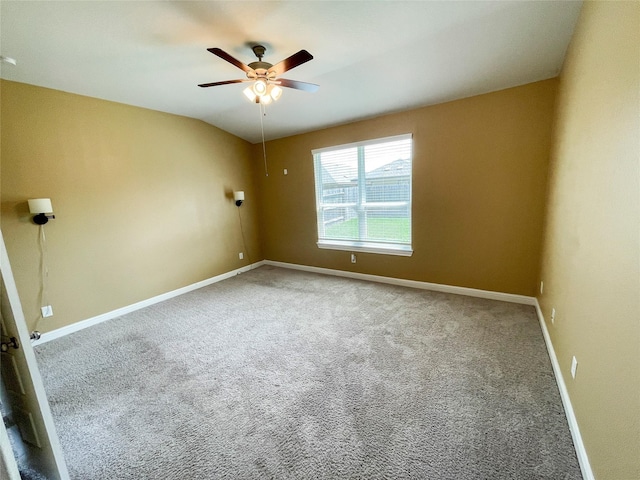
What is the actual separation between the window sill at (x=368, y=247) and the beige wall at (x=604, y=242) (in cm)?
193

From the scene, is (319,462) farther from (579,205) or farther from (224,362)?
(579,205)

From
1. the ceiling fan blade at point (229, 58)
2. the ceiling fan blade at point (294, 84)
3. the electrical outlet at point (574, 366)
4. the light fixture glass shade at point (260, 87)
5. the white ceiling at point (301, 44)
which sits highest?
the white ceiling at point (301, 44)

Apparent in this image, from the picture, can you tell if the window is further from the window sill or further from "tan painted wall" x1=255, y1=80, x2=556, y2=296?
"tan painted wall" x1=255, y1=80, x2=556, y2=296

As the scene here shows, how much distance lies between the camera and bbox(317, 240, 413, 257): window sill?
3.80m

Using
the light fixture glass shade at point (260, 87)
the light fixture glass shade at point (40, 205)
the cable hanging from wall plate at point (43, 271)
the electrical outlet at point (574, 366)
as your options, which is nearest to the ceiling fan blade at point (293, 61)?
the light fixture glass shade at point (260, 87)

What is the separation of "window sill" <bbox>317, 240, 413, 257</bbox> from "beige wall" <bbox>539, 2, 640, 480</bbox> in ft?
6.32

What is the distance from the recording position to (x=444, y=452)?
1403 mm

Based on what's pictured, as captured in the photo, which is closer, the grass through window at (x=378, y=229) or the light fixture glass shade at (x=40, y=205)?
the light fixture glass shade at (x=40, y=205)

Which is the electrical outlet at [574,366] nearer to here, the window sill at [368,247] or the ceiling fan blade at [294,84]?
the window sill at [368,247]

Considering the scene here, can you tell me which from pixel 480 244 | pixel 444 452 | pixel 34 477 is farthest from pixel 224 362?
pixel 480 244

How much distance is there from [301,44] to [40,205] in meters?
2.99

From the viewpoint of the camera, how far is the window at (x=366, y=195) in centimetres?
371

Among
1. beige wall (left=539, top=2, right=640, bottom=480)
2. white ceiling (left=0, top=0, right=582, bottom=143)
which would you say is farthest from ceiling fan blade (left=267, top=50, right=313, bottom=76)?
beige wall (left=539, top=2, right=640, bottom=480)

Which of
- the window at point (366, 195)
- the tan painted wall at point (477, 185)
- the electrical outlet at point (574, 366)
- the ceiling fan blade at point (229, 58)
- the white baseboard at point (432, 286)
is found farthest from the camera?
the window at point (366, 195)
